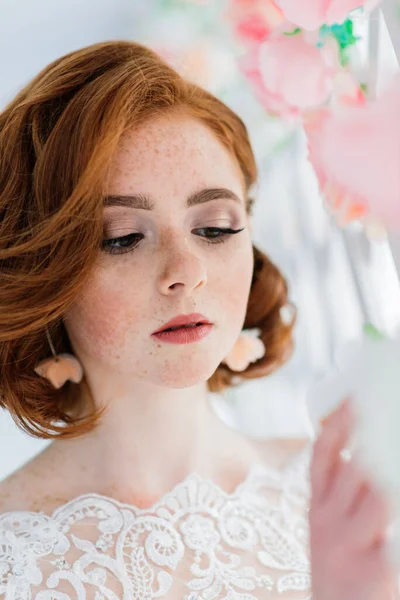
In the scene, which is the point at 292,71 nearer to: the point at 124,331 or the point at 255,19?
the point at 255,19

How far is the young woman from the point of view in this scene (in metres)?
1.28

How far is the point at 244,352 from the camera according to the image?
63.4 inches

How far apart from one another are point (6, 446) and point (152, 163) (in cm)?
84

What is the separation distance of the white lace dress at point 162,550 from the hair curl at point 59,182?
168 millimetres

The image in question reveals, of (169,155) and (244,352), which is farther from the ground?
(169,155)

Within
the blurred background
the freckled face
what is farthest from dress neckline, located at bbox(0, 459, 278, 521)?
the blurred background

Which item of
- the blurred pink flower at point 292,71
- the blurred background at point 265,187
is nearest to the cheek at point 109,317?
the blurred pink flower at point 292,71

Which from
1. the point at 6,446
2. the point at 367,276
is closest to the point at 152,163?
the point at 367,276

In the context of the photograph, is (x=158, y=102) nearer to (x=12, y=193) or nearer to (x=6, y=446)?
(x=12, y=193)

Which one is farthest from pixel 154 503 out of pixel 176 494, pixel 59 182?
pixel 59 182

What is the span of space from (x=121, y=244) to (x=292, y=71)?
1.29 feet

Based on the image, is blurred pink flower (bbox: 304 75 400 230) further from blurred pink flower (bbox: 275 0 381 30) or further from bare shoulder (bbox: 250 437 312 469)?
bare shoulder (bbox: 250 437 312 469)

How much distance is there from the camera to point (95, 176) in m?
1.25

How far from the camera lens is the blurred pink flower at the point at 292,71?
4.13ft
